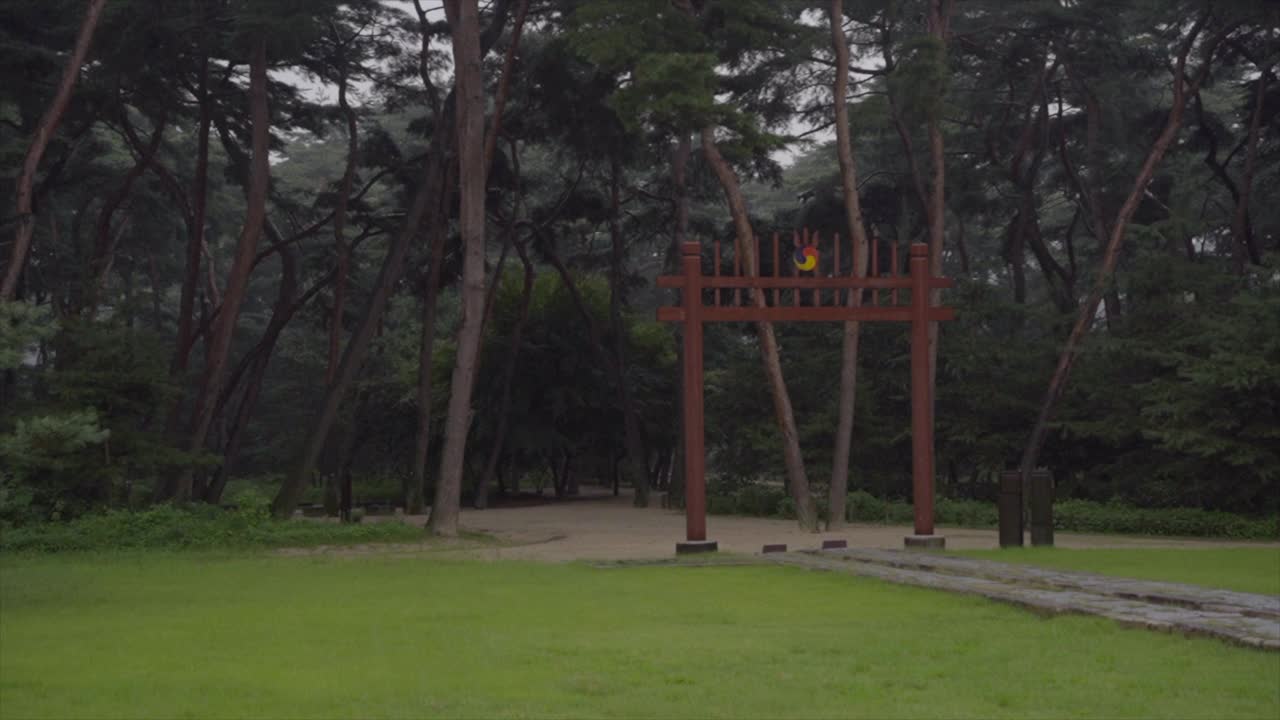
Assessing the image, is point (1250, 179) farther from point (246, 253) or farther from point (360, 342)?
point (246, 253)

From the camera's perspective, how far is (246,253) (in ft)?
77.8

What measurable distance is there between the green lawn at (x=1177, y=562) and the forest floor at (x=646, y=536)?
1.11 meters

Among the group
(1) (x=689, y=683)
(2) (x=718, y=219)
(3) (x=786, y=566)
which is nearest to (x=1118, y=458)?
(3) (x=786, y=566)

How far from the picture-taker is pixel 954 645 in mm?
8336

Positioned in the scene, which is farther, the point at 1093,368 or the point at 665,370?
the point at 665,370

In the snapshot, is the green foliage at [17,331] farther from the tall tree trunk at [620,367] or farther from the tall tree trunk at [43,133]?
the tall tree trunk at [620,367]

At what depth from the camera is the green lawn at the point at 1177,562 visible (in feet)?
42.0

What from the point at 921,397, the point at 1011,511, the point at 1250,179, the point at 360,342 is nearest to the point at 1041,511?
the point at 1011,511

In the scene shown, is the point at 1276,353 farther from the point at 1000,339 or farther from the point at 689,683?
the point at 689,683

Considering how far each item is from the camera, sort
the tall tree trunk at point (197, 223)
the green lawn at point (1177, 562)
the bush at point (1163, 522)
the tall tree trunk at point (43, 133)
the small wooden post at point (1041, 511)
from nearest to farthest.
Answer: the green lawn at point (1177, 562) → the small wooden post at point (1041, 511) → the tall tree trunk at point (43, 133) → the bush at point (1163, 522) → the tall tree trunk at point (197, 223)

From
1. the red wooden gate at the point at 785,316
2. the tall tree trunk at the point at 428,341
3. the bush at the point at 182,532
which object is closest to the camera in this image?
the red wooden gate at the point at 785,316

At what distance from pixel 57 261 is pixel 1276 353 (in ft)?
85.1

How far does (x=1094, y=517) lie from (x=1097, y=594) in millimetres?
12653

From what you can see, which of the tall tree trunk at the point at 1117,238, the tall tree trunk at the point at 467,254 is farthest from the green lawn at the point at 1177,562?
the tall tree trunk at the point at 467,254
